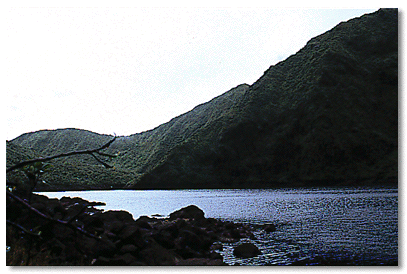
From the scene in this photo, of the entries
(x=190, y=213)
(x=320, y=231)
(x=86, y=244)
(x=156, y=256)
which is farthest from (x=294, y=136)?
(x=86, y=244)

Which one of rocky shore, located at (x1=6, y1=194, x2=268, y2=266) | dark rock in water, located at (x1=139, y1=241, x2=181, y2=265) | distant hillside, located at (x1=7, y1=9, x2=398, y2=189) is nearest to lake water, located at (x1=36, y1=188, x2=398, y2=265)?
distant hillside, located at (x1=7, y1=9, x2=398, y2=189)

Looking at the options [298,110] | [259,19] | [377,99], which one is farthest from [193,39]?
[298,110]

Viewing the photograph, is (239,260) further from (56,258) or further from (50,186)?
(50,186)

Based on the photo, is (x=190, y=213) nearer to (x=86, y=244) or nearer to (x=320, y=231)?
(x=320, y=231)

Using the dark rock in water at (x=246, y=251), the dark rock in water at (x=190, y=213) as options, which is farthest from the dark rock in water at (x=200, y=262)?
the dark rock in water at (x=190, y=213)

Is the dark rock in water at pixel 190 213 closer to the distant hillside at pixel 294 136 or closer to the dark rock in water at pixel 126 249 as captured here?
the distant hillside at pixel 294 136

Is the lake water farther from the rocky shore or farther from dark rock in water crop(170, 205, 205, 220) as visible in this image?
the rocky shore
